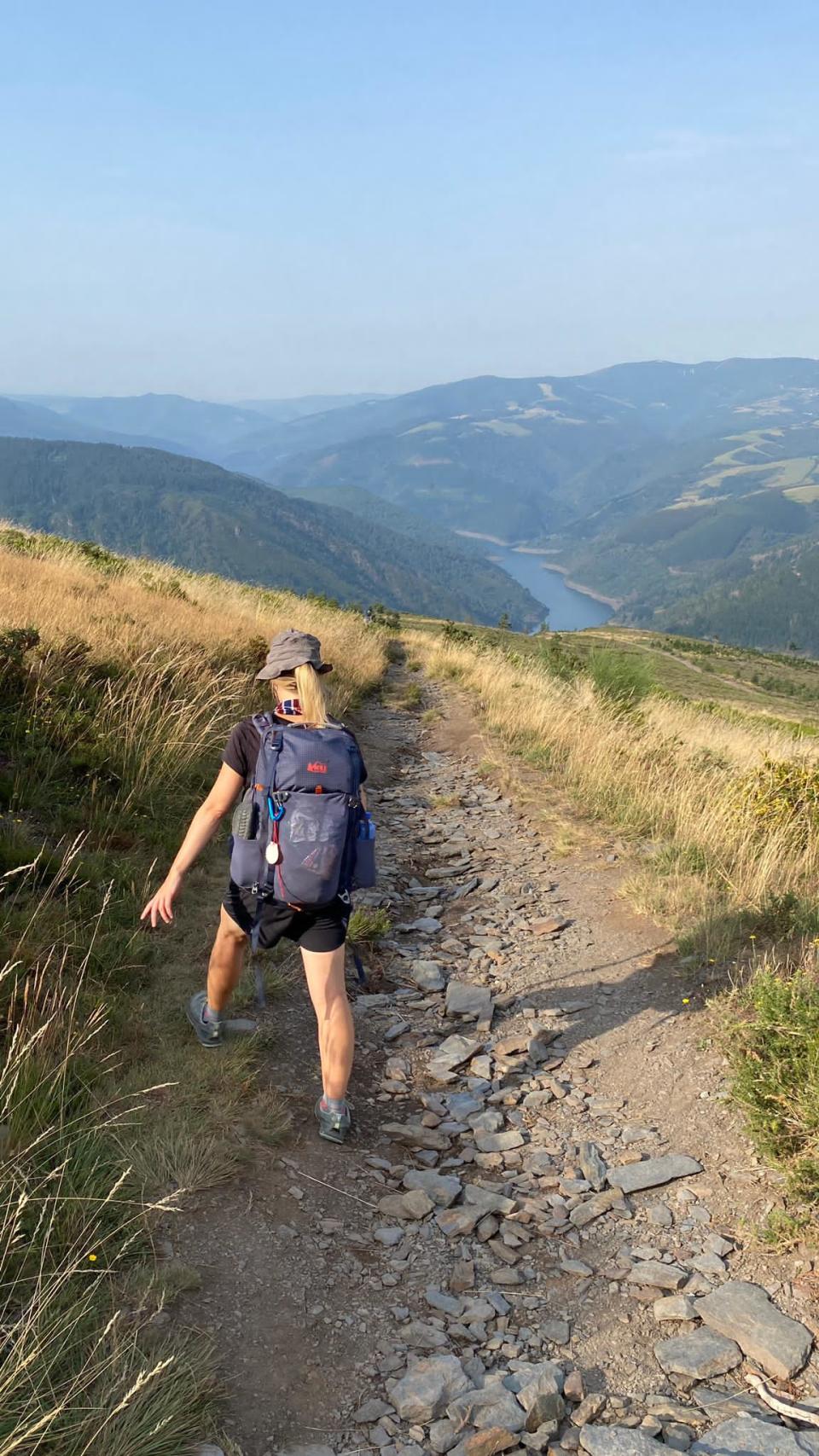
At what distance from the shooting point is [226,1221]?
337 centimetres

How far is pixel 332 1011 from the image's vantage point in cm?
382

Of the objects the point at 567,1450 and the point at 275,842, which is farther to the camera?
the point at 275,842

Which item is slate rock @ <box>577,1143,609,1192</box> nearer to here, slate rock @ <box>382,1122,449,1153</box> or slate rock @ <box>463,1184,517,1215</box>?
slate rock @ <box>463,1184,517,1215</box>

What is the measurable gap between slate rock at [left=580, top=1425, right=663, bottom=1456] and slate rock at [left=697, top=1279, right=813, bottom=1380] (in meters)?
0.57

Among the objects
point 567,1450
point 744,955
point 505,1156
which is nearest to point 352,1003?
point 505,1156

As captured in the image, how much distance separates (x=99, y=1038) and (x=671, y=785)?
631 centimetres

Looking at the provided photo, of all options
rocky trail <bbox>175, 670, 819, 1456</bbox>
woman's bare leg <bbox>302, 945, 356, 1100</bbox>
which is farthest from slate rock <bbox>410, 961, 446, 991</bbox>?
woman's bare leg <bbox>302, 945, 356, 1100</bbox>

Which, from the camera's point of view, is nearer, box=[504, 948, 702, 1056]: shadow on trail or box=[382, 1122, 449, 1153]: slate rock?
box=[382, 1122, 449, 1153]: slate rock

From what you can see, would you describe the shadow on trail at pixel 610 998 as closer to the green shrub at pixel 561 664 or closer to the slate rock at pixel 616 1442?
the slate rock at pixel 616 1442

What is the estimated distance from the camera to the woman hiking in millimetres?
3586

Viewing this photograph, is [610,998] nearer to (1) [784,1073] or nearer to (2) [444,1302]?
(1) [784,1073]

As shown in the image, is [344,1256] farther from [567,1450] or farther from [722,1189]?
[722,1189]

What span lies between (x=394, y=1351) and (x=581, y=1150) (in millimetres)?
1464

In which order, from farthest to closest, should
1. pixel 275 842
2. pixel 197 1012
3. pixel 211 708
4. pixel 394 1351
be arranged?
1. pixel 211 708
2. pixel 197 1012
3. pixel 275 842
4. pixel 394 1351
